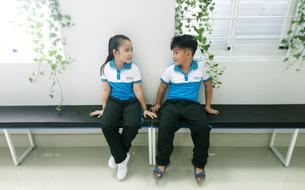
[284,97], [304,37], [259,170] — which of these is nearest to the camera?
[304,37]

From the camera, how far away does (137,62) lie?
2141 millimetres

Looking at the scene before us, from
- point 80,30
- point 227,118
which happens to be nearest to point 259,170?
point 227,118

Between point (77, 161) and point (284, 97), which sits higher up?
point (284, 97)

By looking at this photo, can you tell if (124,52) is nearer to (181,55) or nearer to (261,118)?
(181,55)

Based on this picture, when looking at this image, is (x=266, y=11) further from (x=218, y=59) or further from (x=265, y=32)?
(x=218, y=59)

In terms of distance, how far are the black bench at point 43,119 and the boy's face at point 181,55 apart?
54 cm

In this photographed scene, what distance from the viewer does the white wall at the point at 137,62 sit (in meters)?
1.97

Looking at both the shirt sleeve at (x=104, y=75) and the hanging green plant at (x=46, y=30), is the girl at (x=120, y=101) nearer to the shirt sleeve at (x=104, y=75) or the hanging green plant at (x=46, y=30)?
the shirt sleeve at (x=104, y=75)

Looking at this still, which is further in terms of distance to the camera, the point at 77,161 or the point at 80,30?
the point at 77,161

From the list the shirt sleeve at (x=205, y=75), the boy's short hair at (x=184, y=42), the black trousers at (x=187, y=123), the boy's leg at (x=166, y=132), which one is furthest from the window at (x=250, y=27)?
the boy's leg at (x=166, y=132)

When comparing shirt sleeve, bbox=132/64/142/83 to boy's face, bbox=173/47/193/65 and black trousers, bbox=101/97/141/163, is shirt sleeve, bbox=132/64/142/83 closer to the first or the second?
black trousers, bbox=101/97/141/163

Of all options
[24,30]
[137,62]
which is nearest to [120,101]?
[137,62]

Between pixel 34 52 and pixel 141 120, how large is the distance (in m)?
1.16

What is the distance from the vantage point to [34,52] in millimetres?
2172
